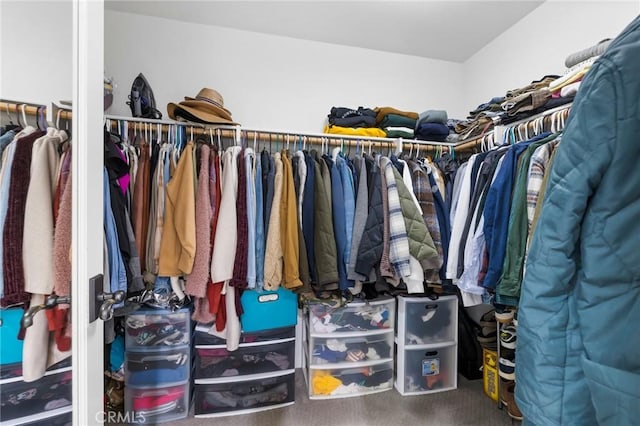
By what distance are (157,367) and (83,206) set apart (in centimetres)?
125

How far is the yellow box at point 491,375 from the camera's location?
5.41 ft

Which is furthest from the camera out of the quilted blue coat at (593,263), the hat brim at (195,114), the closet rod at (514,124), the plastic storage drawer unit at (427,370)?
the plastic storage drawer unit at (427,370)

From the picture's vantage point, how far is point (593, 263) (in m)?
0.49

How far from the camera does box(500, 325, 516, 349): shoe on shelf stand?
148 cm

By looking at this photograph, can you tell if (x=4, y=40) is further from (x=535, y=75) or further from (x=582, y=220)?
(x=535, y=75)

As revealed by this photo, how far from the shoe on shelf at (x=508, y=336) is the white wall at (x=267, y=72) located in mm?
1744

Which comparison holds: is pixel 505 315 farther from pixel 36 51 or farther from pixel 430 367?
pixel 36 51

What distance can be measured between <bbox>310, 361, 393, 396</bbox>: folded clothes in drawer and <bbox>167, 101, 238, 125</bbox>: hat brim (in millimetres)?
1626

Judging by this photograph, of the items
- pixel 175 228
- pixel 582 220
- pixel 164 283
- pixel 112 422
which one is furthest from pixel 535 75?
pixel 112 422

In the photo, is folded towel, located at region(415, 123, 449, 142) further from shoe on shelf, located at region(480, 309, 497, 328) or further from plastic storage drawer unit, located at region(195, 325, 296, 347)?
plastic storage drawer unit, located at region(195, 325, 296, 347)

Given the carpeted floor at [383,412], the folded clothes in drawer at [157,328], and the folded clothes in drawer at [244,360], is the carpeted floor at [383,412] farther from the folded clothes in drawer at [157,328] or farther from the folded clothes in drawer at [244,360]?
the folded clothes in drawer at [157,328]

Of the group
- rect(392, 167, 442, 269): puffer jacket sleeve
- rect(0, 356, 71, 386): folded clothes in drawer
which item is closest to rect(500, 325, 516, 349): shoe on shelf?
rect(392, 167, 442, 269): puffer jacket sleeve

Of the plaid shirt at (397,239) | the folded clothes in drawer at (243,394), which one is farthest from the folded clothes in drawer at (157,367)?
the plaid shirt at (397,239)

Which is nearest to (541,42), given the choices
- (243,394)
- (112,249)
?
(112,249)
